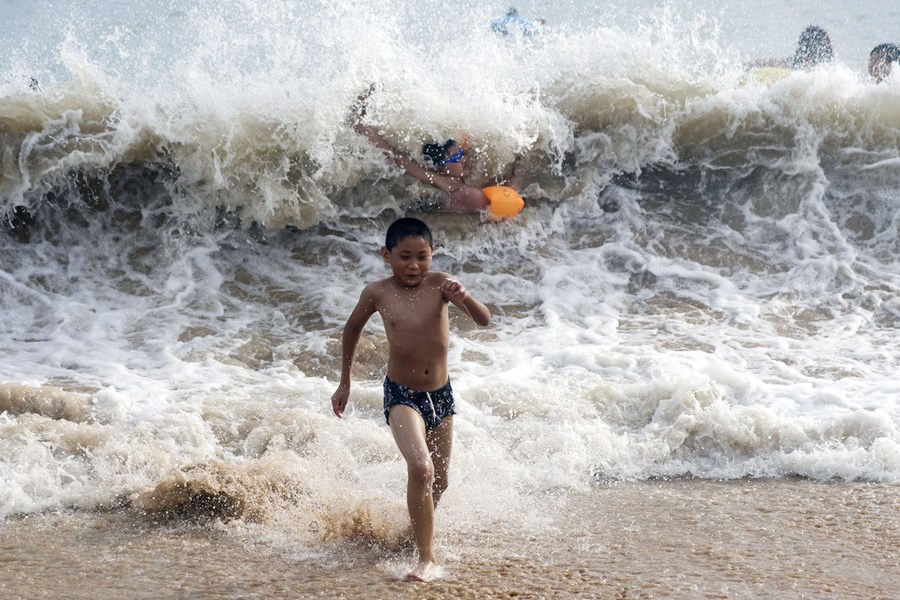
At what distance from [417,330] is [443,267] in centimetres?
449

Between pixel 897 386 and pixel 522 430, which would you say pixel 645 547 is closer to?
pixel 522 430

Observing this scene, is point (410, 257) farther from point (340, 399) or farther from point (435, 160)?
point (435, 160)

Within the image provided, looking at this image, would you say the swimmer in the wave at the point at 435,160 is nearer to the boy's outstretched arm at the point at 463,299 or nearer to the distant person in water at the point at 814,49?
the boy's outstretched arm at the point at 463,299

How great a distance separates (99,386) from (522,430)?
101 inches

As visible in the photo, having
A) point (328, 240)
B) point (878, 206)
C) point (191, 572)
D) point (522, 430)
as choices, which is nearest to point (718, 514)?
point (522, 430)

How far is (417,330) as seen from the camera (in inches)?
147

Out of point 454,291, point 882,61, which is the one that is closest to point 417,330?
point 454,291

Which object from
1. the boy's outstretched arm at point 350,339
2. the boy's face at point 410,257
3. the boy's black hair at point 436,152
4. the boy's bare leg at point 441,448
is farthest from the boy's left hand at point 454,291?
the boy's black hair at point 436,152

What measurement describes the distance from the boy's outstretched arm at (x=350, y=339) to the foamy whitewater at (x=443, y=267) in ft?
1.52

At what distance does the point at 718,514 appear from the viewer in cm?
407

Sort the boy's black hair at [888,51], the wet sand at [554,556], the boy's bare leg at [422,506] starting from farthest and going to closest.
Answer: the boy's black hair at [888,51] → the boy's bare leg at [422,506] → the wet sand at [554,556]

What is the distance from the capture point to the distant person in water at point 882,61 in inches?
396

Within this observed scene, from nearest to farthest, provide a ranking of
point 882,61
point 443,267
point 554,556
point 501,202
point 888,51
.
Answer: point 554,556 < point 443,267 < point 501,202 < point 882,61 < point 888,51

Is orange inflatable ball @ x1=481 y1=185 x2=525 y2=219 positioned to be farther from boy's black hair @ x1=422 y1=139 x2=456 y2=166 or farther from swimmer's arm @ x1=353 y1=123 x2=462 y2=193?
boy's black hair @ x1=422 y1=139 x2=456 y2=166
